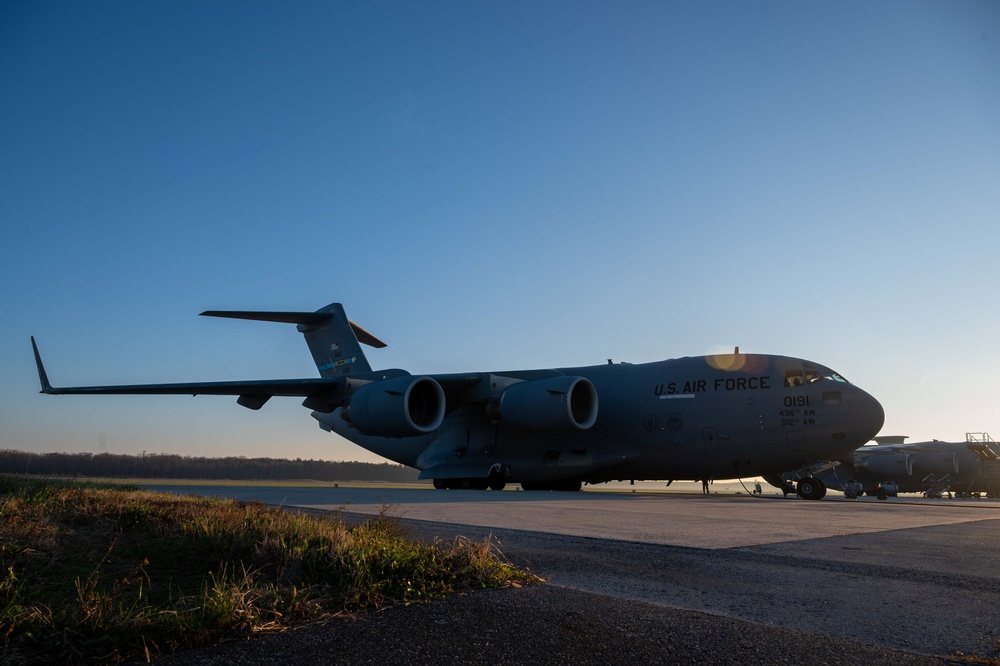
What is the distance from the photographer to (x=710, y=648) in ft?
7.97

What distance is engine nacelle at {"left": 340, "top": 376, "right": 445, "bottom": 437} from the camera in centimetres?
1539

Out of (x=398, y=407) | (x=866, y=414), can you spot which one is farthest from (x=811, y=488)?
(x=398, y=407)

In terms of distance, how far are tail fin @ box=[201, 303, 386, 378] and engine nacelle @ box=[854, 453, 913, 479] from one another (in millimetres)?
19257

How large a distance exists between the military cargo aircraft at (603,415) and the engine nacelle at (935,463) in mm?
15527

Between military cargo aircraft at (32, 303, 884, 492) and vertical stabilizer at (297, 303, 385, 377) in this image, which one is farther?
vertical stabilizer at (297, 303, 385, 377)

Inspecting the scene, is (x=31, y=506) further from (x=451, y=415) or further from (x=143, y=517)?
(x=451, y=415)

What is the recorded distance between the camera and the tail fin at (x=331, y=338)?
21422mm

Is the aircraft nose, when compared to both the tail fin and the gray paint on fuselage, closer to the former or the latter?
the gray paint on fuselage

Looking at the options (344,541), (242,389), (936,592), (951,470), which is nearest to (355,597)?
(344,541)

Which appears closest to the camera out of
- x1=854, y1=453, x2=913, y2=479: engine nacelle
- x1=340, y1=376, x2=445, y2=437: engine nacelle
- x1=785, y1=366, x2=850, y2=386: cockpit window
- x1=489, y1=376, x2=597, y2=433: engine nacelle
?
x1=340, y1=376, x2=445, y2=437: engine nacelle

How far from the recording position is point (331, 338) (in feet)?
72.5

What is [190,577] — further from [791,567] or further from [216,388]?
[216,388]

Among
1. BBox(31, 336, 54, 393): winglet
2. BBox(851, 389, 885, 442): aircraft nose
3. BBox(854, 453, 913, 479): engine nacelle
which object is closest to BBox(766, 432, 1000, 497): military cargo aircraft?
BBox(854, 453, 913, 479): engine nacelle

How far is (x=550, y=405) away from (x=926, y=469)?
20027 millimetres
